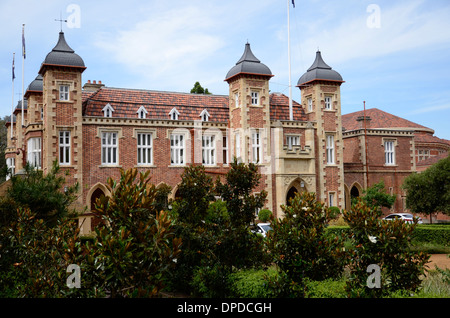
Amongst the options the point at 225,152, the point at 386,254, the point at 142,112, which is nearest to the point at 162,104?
the point at 142,112

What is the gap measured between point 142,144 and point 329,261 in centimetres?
2222

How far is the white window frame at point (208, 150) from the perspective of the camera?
31406mm

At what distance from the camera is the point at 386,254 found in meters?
8.61

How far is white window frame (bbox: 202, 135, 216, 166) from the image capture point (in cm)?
3141

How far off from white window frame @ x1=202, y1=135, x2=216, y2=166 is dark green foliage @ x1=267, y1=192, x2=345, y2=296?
2169 centimetres

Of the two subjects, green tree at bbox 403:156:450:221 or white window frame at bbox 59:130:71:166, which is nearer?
green tree at bbox 403:156:450:221

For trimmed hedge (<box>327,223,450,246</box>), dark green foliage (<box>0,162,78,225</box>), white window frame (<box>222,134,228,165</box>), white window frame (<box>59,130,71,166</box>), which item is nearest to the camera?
dark green foliage (<box>0,162,78,225</box>)

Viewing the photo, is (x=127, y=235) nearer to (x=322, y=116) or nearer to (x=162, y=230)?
(x=162, y=230)

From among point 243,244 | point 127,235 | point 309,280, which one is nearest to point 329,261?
point 309,280

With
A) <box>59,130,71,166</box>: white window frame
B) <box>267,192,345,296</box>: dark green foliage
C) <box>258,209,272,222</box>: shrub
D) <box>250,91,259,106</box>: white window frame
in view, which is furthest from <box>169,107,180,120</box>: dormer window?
<box>267,192,345,296</box>: dark green foliage

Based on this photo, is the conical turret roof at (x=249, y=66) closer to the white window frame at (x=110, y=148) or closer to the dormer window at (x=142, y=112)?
the dormer window at (x=142, y=112)

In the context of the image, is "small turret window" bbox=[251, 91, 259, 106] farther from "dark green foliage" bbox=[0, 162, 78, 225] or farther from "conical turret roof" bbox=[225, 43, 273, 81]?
"dark green foliage" bbox=[0, 162, 78, 225]
